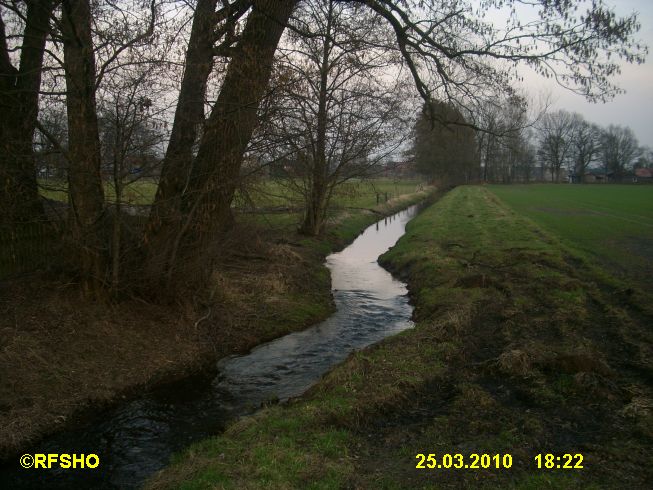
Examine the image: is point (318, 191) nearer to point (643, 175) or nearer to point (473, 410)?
point (473, 410)

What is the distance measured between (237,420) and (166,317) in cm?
362

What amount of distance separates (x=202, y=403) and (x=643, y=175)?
13003 cm

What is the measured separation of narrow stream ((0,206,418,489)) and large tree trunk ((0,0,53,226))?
400 cm

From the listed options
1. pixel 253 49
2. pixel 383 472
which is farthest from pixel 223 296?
pixel 383 472

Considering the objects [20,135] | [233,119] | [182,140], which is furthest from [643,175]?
[20,135]

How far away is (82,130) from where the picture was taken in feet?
27.5

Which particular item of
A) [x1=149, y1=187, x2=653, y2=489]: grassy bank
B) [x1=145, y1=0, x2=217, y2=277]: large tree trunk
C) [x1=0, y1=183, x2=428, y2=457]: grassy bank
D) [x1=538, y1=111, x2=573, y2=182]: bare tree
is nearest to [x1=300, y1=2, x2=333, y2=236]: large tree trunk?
[x1=0, y1=183, x2=428, y2=457]: grassy bank

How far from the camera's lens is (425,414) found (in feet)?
22.2

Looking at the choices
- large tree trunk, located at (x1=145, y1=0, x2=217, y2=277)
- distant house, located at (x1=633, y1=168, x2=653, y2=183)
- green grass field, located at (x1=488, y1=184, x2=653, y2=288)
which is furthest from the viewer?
distant house, located at (x1=633, y1=168, x2=653, y2=183)

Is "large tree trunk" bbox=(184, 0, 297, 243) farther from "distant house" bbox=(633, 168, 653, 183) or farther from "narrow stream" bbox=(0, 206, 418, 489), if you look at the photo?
"distant house" bbox=(633, 168, 653, 183)

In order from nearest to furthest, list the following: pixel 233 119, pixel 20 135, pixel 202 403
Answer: pixel 202 403 → pixel 20 135 → pixel 233 119

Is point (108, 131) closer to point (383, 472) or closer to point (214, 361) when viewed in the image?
point (214, 361)

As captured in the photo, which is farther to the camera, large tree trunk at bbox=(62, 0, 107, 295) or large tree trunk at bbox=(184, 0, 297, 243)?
large tree trunk at bbox=(184, 0, 297, 243)

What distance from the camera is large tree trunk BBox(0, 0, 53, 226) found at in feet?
26.4
